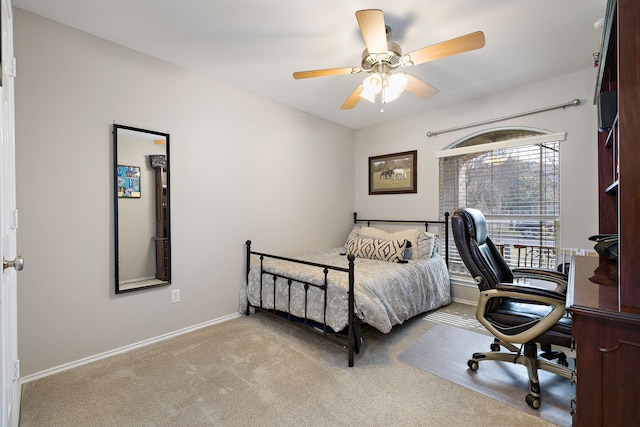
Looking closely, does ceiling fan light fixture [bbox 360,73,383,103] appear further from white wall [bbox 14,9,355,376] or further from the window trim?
the window trim

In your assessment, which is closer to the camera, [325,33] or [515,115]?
[325,33]

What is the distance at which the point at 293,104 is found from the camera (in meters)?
3.49

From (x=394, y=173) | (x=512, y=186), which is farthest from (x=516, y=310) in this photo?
(x=394, y=173)

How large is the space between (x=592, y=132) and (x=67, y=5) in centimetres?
413

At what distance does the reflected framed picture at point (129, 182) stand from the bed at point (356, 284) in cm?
114

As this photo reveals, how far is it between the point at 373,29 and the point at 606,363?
1799 mm

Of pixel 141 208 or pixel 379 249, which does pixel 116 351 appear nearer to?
pixel 141 208

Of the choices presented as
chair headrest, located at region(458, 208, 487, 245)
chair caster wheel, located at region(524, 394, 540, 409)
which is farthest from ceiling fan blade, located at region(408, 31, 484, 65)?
chair caster wheel, located at region(524, 394, 540, 409)

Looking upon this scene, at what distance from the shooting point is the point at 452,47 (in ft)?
5.74

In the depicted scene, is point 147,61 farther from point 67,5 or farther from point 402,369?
point 402,369

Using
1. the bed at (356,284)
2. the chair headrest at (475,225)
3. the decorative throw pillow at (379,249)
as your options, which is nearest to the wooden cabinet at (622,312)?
the chair headrest at (475,225)

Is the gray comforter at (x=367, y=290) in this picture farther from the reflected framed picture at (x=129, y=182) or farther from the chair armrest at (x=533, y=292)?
the reflected framed picture at (x=129, y=182)

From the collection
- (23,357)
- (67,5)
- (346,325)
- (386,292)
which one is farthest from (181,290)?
(67,5)

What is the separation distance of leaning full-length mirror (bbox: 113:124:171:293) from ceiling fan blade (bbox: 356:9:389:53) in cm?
180
